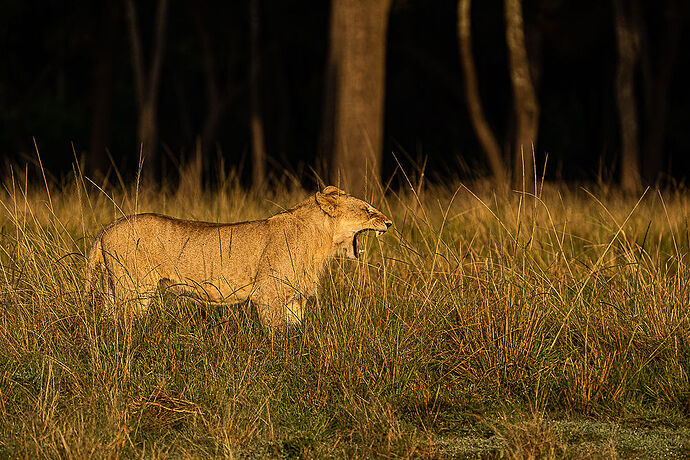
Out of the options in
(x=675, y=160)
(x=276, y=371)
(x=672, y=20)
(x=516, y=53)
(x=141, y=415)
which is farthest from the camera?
(x=675, y=160)

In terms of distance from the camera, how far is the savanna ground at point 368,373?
14.5ft

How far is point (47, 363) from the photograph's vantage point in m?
5.22

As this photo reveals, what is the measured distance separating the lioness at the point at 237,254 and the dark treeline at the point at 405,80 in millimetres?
6324

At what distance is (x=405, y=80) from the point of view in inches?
1166

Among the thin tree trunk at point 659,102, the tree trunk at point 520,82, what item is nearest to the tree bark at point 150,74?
the tree trunk at point 520,82

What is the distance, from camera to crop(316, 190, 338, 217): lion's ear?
5883 millimetres

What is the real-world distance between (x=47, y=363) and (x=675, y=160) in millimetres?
25452

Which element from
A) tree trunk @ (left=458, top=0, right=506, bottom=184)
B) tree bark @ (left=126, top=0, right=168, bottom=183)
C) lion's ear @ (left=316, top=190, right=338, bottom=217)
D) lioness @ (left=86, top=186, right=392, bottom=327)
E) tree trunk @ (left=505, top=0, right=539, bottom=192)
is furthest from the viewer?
tree bark @ (left=126, top=0, right=168, bottom=183)

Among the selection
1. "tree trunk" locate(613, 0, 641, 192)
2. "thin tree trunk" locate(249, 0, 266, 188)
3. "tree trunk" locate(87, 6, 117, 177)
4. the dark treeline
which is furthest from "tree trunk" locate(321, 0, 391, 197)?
"tree trunk" locate(87, 6, 117, 177)

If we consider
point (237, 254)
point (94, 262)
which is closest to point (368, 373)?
point (237, 254)

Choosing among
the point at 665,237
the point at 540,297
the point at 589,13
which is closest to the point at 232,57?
the point at 589,13

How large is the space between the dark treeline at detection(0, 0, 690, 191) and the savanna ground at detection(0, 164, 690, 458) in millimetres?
6932

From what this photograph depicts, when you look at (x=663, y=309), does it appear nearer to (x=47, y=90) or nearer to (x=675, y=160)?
(x=675, y=160)

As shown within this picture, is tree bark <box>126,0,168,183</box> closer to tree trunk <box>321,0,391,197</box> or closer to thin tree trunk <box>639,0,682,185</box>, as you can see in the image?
tree trunk <box>321,0,391,197</box>
